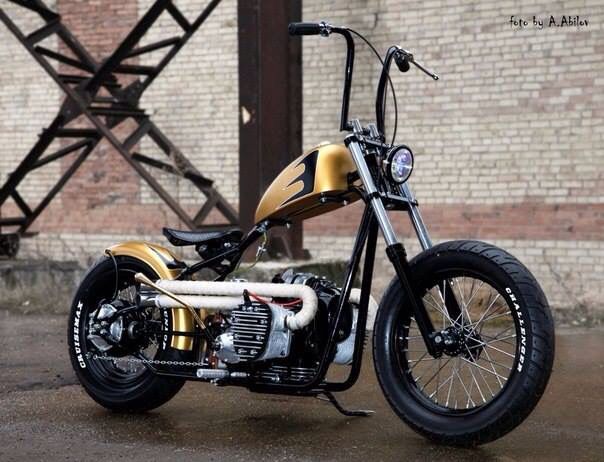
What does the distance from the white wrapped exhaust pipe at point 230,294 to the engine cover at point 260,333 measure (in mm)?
55

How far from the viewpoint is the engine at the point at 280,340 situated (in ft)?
14.2

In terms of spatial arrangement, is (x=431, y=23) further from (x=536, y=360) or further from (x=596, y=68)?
(x=536, y=360)

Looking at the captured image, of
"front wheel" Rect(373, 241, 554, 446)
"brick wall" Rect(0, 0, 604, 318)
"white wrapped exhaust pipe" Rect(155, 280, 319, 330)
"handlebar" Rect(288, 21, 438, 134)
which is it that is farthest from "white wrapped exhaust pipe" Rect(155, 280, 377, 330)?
"brick wall" Rect(0, 0, 604, 318)

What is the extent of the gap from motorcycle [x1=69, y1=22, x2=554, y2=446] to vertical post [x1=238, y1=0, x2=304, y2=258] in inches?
130

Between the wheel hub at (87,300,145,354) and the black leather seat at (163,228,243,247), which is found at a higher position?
the black leather seat at (163,228,243,247)

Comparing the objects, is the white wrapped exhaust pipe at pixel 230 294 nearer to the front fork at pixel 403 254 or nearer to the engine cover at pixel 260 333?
the engine cover at pixel 260 333

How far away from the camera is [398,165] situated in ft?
14.0

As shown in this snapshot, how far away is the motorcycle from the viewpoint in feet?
13.0

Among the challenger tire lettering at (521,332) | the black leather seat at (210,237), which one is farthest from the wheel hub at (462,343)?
the black leather seat at (210,237)

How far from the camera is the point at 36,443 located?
419cm

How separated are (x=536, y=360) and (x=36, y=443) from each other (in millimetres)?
1955
